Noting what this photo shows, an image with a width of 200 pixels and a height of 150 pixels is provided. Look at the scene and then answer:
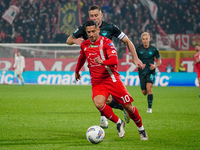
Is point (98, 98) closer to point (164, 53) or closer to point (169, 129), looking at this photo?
point (169, 129)

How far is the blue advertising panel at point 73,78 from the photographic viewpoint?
23.3 m

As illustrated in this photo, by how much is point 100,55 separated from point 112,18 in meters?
25.0

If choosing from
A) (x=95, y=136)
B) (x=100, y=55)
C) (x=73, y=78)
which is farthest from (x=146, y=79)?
(x=73, y=78)

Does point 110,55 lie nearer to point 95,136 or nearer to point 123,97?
point 123,97

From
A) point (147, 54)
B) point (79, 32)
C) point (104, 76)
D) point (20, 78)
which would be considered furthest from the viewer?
point (20, 78)

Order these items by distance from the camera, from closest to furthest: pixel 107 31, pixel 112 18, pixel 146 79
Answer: pixel 107 31 → pixel 146 79 → pixel 112 18

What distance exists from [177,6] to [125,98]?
87.5ft

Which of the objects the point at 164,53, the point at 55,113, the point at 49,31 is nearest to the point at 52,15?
the point at 49,31

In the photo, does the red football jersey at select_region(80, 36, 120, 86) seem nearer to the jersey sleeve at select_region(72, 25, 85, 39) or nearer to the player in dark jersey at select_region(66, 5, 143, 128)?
the player in dark jersey at select_region(66, 5, 143, 128)

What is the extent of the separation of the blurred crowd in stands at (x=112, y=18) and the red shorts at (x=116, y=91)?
883 inches

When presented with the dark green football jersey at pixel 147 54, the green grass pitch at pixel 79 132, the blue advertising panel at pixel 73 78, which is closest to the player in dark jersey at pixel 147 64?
the dark green football jersey at pixel 147 54

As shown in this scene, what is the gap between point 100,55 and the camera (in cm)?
562

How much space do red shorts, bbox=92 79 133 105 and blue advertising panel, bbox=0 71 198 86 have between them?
57.6 feet

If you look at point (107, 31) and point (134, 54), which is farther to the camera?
point (107, 31)
